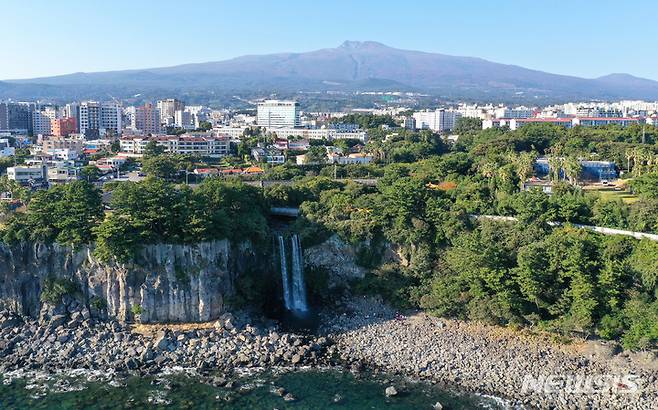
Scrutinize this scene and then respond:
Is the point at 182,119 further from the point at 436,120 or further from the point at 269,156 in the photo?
the point at 269,156

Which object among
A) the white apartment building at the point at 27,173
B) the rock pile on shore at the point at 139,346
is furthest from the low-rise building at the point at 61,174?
the rock pile on shore at the point at 139,346

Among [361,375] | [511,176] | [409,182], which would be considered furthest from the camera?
[511,176]

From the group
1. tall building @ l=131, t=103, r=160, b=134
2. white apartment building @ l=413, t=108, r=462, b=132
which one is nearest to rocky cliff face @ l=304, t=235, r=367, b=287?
tall building @ l=131, t=103, r=160, b=134

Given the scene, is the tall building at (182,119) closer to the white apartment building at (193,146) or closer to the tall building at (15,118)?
the tall building at (15,118)

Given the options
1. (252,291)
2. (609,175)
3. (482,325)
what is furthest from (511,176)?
(252,291)

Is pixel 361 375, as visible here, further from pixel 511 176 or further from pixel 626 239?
pixel 511 176

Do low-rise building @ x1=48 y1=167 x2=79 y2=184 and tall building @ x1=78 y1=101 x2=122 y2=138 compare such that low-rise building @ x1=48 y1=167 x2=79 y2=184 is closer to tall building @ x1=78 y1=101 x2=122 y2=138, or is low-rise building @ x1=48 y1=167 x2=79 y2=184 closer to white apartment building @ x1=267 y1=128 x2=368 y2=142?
white apartment building @ x1=267 y1=128 x2=368 y2=142

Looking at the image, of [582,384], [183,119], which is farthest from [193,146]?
[183,119]
